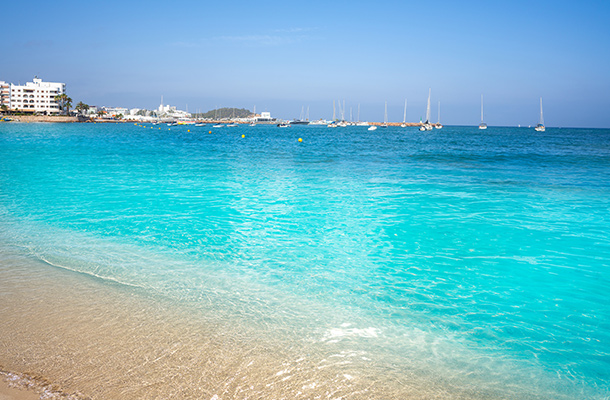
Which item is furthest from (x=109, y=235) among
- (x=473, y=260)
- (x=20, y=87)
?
(x=20, y=87)

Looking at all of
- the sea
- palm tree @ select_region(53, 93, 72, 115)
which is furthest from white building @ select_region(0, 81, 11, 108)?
the sea

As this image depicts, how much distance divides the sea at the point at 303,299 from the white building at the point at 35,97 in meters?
191

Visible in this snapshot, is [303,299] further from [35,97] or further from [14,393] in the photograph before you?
[35,97]

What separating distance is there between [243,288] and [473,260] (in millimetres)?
4799

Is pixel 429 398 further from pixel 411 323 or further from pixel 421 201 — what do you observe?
pixel 421 201

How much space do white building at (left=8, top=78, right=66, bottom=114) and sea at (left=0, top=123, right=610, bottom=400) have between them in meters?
191

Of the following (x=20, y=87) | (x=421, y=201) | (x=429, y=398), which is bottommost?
(x=429, y=398)

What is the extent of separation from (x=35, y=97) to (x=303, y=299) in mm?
204393

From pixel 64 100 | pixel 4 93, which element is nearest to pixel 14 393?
pixel 64 100

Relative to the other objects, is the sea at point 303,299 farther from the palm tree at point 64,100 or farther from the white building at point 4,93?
the white building at point 4,93

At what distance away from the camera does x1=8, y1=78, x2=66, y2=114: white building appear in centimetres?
16875

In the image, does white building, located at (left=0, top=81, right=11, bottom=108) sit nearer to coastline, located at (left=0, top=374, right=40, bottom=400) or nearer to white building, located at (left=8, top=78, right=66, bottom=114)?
white building, located at (left=8, top=78, right=66, bottom=114)

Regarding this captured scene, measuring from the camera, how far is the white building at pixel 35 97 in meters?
169

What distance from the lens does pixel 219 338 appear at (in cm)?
504
